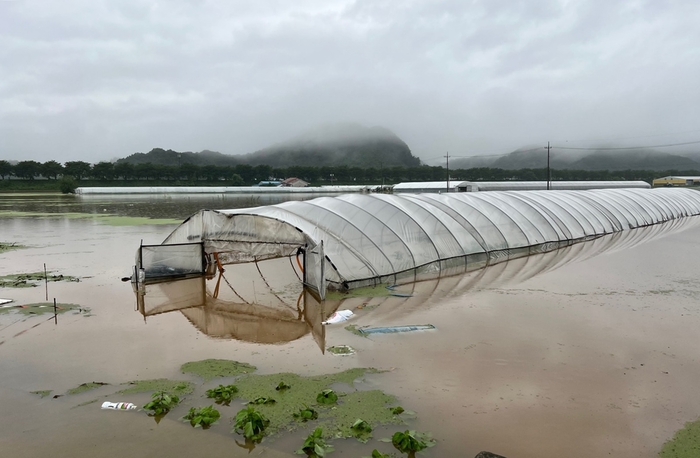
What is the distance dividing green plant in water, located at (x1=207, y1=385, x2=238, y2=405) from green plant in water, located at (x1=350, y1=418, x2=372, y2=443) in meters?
1.92

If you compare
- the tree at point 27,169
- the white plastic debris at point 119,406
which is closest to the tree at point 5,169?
the tree at point 27,169

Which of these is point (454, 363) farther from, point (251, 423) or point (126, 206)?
point (126, 206)

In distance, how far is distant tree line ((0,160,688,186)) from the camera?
3647 inches

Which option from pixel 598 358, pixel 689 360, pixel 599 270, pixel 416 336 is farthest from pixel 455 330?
pixel 599 270

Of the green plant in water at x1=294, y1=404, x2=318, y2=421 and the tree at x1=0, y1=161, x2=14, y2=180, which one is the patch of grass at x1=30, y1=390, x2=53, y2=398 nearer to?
the green plant in water at x1=294, y1=404, x2=318, y2=421

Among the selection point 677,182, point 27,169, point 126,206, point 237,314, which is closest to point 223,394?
point 237,314

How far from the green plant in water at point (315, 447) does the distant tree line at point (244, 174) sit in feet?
310

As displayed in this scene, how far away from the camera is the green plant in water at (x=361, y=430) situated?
568cm

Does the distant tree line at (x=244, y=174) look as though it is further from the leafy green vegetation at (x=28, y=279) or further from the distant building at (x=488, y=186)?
the leafy green vegetation at (x=28, y=279)

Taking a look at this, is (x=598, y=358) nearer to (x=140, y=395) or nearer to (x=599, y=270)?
(x=140, y=395)

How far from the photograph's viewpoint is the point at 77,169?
91750 mm

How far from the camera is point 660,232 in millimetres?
26422

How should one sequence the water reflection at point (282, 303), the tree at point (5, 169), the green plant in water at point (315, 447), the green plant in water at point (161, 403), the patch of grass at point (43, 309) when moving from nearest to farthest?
the green plant in water at point (315, 447) < the green plant in water at point (161, 403) < the water reflection at point (282, 303) < the patch of grass at point (43, 309) < the tree at point (5, 169)

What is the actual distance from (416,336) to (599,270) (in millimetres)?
9300
